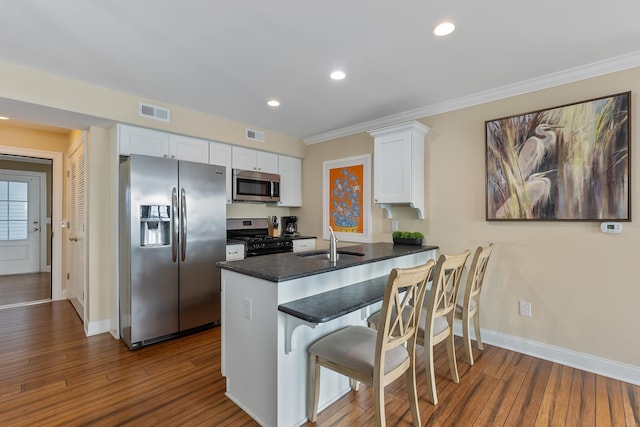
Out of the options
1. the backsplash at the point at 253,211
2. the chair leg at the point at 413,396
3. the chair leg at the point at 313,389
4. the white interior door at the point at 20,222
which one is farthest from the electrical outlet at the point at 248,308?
the white interior door at the point at 20,222

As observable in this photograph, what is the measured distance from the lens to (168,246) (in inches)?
121

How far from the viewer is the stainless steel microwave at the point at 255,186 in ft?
13.6

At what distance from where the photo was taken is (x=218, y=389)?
222 cm

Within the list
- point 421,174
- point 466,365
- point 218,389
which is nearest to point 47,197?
point 218,389

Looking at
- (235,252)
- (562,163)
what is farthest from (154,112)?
(562,163)

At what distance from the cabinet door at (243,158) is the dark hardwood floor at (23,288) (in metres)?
3.57

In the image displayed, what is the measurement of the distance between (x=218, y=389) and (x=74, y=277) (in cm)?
328

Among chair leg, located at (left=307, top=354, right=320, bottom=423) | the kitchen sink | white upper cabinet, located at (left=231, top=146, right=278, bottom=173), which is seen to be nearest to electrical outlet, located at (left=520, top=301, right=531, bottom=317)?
the kitchen sink

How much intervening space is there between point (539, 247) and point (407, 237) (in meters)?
1.23

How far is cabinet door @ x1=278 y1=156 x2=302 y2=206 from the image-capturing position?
4742 mm

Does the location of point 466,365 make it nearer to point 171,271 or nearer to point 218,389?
point 218,389

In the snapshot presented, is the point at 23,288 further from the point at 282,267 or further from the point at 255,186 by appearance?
the point at 282,267

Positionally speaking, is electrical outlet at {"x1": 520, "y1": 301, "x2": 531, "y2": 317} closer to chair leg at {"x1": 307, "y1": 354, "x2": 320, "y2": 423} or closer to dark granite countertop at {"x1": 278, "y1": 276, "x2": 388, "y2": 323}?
dark granite countertop at {"x1": 278, "y1": 276, "x2": 388, "y2": 323}

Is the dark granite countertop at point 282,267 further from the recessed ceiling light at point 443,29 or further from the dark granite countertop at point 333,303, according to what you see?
the recessed ceiling light at point 443,29
